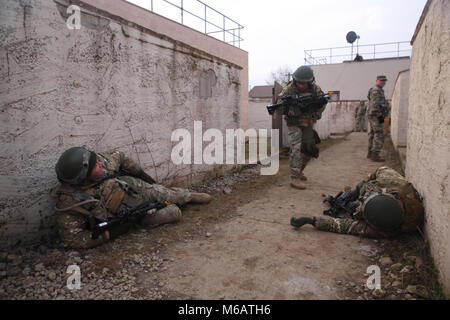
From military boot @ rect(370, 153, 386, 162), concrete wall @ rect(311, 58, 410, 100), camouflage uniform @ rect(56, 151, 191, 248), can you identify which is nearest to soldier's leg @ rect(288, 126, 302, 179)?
camouflage uniform @ rect(56, 151, 191, 248)

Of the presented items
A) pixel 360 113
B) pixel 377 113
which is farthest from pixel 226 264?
pixel 360 113

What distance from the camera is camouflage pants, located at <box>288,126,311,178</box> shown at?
446cm

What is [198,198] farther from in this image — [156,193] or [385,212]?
[385,212]

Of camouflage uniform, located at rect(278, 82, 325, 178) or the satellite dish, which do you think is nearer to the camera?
camouflage uniform, located at rect(278, 82, 325, 178)

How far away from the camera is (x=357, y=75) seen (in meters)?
20.3

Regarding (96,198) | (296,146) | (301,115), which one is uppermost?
(301,115)

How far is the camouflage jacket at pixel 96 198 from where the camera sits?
2416mm

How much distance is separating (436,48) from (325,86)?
20.1 metres

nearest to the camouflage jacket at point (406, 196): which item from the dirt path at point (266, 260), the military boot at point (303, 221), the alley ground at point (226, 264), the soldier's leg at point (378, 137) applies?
the alley ground at point (226, 264)

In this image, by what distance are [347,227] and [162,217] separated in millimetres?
1761

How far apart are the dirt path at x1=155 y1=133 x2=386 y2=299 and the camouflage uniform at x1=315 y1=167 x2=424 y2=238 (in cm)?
7

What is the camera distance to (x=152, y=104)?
11.9 ft

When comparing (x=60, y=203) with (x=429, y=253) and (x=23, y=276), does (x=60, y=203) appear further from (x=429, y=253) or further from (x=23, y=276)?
(x=429, y=253)

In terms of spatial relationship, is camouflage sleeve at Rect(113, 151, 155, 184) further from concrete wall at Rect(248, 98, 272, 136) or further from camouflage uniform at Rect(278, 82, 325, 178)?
concrete wall at Rect(248, 98, 272, 136)
